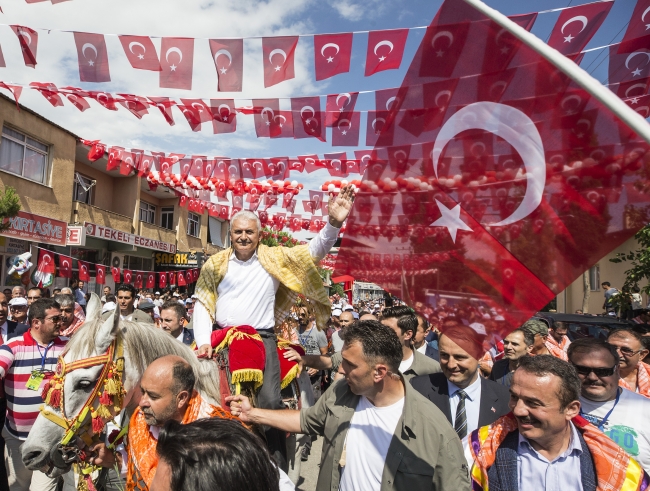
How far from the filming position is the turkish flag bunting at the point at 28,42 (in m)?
5.78

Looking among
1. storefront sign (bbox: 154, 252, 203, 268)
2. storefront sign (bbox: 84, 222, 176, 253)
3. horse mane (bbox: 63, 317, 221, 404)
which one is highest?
storefront sign (bbox: 84, 222, 176, 253)

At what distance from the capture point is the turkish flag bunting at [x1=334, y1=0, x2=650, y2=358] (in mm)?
2184

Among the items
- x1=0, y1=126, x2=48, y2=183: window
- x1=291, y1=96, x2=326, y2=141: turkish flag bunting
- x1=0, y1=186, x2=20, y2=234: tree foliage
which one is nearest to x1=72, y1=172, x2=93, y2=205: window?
x1=0, y1=126, x2=48, y2=183: window

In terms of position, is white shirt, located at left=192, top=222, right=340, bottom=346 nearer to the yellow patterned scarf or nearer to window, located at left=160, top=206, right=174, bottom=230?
the yellow patterned scarf

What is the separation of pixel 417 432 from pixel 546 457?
62 cm

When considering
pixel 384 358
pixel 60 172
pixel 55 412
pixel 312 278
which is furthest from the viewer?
pixel 60 172

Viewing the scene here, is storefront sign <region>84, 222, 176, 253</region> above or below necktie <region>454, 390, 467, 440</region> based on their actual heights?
above

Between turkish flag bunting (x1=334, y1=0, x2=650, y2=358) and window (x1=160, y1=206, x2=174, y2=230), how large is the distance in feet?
85.3

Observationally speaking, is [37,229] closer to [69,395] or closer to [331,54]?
[331,54]

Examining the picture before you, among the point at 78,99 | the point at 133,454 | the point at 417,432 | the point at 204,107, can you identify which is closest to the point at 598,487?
the point at 417,432

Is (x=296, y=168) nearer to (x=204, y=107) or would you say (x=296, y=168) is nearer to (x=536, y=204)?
(x=204, y=107)

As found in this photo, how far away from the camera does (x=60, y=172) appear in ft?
55.9

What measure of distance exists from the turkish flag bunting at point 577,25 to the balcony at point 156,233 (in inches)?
867

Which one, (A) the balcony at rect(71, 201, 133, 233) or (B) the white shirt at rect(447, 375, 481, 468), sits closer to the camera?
(B) the white shirt at rect(447, 375, 481, 468)
